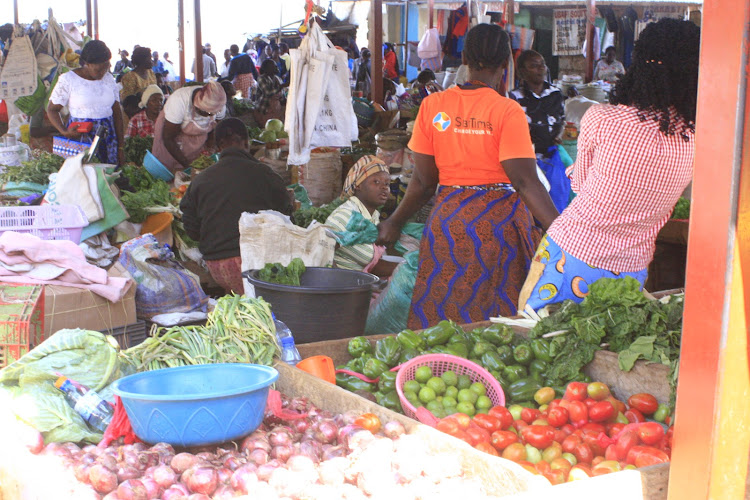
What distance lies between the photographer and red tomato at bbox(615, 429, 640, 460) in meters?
2.26

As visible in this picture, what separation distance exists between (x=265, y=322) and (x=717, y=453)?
163cm

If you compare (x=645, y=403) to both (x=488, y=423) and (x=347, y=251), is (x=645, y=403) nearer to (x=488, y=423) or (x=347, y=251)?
(x=488, y=423)

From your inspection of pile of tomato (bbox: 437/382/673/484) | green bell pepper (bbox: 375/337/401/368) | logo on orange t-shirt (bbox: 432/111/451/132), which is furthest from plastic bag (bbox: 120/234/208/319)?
pile of tomato (bbox: 437/382/673/484)

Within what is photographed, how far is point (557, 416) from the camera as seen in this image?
2.61 metres

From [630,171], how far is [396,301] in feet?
6.28

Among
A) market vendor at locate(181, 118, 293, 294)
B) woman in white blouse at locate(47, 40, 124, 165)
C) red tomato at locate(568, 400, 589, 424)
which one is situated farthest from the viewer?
woman in white blouse at locate(47, 40, 124, 165)

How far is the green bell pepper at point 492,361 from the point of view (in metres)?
3.04

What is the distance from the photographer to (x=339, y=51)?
229 inches

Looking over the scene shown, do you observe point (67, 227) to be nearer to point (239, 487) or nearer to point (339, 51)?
point (339, 51)

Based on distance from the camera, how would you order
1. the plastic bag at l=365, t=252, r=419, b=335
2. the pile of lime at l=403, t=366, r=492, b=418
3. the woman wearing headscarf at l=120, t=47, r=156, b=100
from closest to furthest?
the pile of lime at l=403, t=366, r=492, b=418 < the plastic bag at l=365, t=252, r=419, b=335 < the woman wearing headscarf at l=120, t=47, r=156, b=100

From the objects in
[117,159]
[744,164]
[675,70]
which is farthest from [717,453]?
[117,159]

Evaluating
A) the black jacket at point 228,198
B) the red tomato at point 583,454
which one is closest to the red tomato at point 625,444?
the red tomato at point 583,454

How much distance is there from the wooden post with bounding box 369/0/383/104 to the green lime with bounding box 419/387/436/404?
5.86 meters

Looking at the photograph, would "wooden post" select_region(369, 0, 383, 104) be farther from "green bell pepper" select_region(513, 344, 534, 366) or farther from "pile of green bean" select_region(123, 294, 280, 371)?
"pile of green bean" select_region(123, 294, 280, 371)
